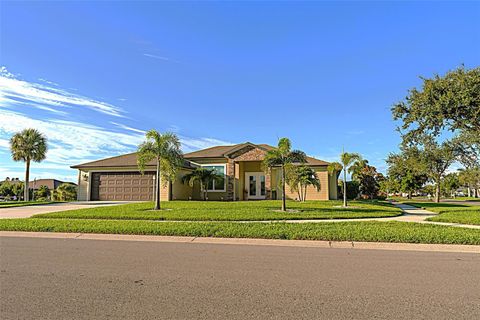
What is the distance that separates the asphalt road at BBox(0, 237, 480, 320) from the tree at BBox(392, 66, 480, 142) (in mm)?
11439

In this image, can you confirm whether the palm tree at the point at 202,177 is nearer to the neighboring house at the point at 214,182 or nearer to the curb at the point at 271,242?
the neighboring house at the point at 214,182

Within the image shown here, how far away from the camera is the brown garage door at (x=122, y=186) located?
26328 mm

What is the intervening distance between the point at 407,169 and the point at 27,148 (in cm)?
4043

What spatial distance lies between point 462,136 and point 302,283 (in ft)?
82.5

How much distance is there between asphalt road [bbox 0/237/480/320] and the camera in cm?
415

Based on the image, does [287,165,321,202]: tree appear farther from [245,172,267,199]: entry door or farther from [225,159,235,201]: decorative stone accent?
[225,159,235,201]: decorative stone accent

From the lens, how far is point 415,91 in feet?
61.0

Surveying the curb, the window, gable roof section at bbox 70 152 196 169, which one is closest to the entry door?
the window

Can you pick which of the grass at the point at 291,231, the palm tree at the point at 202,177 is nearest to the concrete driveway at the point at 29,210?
the grass at the point at 291,231

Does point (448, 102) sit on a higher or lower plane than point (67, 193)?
higher

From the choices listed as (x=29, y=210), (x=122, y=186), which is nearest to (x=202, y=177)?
(x=122, y=186)

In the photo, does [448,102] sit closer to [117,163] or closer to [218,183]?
[218,183]

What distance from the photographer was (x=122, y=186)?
26891mm

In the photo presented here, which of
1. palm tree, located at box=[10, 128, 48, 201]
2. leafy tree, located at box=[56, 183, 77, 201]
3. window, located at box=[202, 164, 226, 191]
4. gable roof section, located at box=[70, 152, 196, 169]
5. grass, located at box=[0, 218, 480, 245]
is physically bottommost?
grass, located at box=[0, 218, 480, 245]
